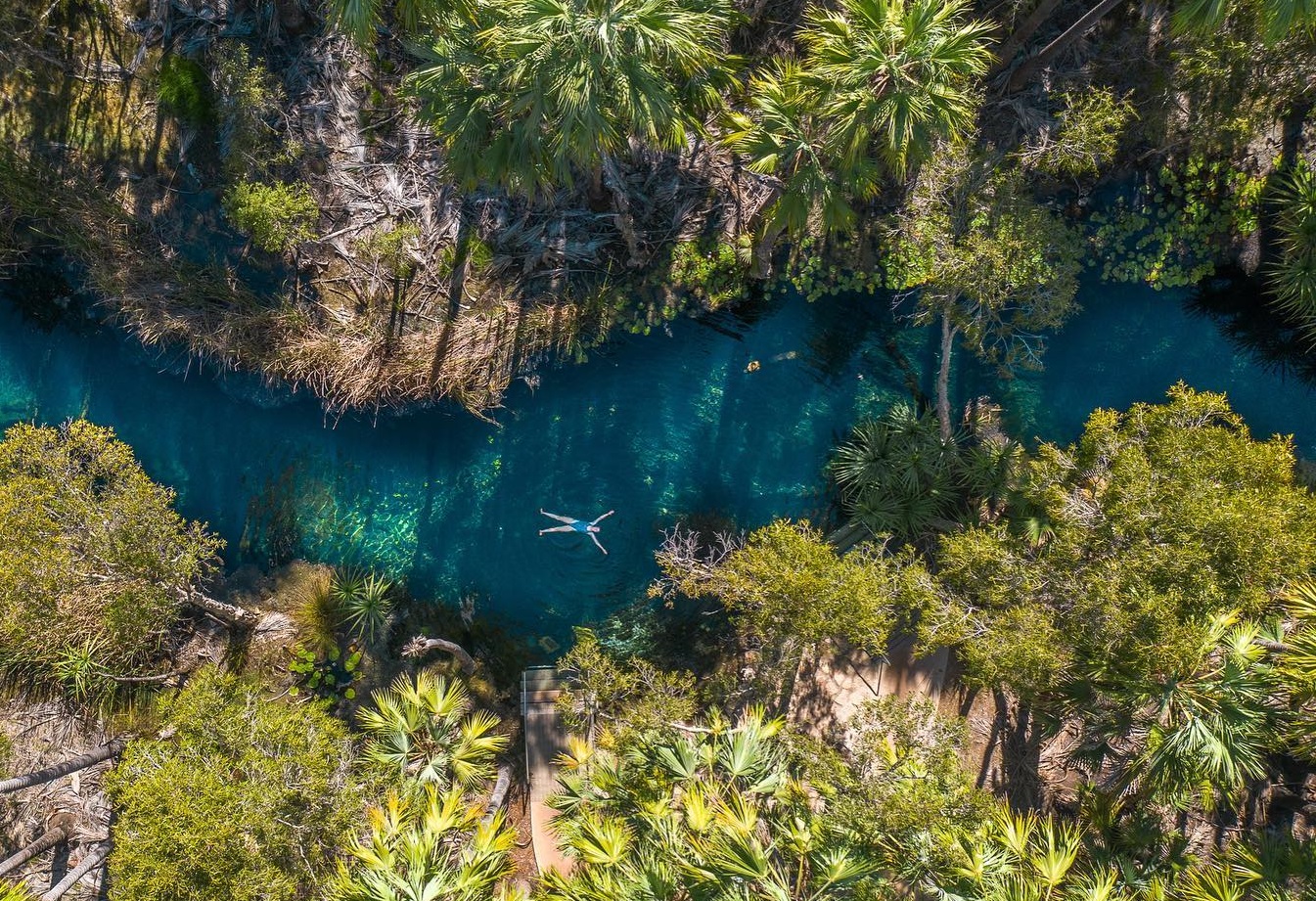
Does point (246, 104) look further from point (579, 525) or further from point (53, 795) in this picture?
point (53, 795)

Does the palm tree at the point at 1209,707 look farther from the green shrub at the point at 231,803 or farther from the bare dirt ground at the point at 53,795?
the bare dirt ground at the point at 53,795

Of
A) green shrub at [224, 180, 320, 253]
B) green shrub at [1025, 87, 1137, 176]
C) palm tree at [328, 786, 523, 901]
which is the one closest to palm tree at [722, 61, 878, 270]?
green shrub at [1025, 87, 1137, 176]

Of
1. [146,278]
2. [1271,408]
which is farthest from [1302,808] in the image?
[146,278]

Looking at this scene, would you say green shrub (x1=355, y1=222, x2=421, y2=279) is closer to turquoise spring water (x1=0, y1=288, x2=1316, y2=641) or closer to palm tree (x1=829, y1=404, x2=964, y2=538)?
turquoise spring water (x1=0, y1=288, x2=1316, y2=641)

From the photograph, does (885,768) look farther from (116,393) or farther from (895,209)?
(116,393)

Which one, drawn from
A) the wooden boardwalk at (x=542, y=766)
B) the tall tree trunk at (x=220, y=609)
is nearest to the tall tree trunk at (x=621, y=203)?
the wooden boardwalk at (x=542, y=766)
